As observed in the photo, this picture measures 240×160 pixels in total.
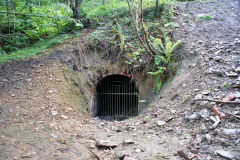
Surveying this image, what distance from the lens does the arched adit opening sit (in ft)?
28.8

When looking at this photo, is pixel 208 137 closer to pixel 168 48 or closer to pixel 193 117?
pixel 193 117

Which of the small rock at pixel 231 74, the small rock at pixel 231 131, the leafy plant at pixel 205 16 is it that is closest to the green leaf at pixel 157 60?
the small rock at pixel 231 74

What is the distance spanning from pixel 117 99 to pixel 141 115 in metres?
4.05

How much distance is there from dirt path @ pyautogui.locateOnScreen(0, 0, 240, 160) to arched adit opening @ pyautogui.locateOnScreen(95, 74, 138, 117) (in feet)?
9.80

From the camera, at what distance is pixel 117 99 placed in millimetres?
8992

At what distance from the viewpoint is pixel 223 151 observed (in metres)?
2.56

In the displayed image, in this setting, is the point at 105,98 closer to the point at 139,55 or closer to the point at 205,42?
the point at 139,55

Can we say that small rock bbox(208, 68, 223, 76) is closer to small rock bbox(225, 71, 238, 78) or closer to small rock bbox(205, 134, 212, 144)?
small rock bbox(225, 71, 238, 78)

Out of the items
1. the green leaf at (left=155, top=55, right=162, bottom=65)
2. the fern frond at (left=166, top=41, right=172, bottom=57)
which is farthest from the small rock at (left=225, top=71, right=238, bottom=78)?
the green leaf at (left=155, top=55, right=162, bottom=65)

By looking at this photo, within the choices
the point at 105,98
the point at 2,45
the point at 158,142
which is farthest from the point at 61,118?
the point at 2,45

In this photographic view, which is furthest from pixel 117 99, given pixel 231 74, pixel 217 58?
pixel 231 74

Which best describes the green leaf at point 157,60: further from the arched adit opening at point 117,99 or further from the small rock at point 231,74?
the arched adit opening at point 117,99

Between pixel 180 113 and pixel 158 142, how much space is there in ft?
3.14

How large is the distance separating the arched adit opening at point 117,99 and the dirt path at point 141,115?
299 cm
